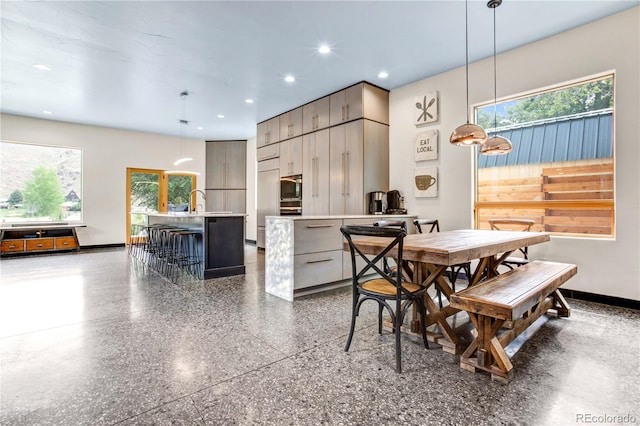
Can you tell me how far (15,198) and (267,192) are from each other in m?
5.28

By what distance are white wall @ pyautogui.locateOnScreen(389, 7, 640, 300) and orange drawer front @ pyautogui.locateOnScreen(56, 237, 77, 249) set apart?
24.2ft

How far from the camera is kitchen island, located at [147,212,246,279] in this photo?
14.0 ft

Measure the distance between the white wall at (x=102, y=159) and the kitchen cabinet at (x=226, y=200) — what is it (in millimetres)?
1459

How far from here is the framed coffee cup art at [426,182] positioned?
4562 mm

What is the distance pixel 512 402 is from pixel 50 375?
104 inches

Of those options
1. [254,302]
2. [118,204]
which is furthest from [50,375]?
[118,204]

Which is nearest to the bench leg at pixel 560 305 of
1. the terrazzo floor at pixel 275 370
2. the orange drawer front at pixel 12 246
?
the terrazzo floor at pixel 275 370

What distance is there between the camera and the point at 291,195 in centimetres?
632

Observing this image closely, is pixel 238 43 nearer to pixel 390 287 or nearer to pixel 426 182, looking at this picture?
pixel 426 182

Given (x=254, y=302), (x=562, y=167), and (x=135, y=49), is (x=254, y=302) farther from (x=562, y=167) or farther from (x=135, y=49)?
(x=562, y=167)

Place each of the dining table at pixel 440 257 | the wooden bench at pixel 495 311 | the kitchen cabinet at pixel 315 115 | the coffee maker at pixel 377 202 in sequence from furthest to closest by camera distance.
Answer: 1. the kitchen cabinet at pixel 315 115
2. the coffee maker at pixel 377 202
3. the dining table at pixel 440 257
4. the wooden bench at pixel 495 311

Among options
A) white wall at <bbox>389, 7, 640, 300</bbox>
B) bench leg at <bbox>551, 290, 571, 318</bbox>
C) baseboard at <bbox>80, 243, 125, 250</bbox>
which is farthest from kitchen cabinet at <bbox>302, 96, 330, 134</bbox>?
baseboard at <bbox>80, 243, 125, 250</bbox>

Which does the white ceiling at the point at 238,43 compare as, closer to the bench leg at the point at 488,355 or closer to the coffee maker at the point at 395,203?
the coffee maker at the point at 395,203

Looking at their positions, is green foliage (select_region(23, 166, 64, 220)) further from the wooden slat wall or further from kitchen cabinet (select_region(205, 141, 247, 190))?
the wooden slat wall
